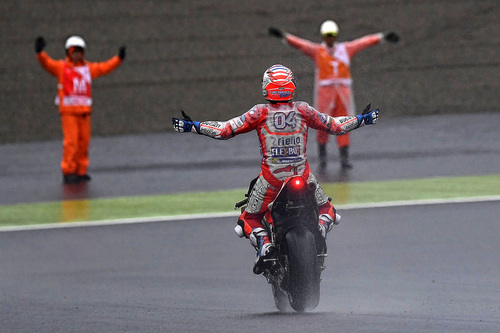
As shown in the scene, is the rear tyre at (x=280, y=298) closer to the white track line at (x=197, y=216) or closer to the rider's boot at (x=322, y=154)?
the white track line at (x=197, y=216)

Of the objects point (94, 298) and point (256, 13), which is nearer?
point (94, 298)

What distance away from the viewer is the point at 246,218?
9.09 meters

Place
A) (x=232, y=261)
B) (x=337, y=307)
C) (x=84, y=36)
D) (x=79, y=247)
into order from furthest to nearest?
1. (x=84, y=36)
2. (x=79, y=247)
3. (x=232, y=261)
4. (x=337, y=307)

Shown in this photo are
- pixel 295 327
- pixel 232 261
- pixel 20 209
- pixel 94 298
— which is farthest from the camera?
pixel 20 209

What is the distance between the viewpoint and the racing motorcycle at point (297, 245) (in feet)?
27.5

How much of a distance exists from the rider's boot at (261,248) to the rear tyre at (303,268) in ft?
0.94

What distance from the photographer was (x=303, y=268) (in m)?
8.34

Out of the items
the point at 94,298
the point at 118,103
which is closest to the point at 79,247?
the point at 94,298

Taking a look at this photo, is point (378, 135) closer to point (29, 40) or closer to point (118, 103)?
point (118, 103)

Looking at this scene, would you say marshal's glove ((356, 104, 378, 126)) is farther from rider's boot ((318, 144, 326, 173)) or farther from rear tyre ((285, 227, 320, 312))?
rider's boot ((318, 144, 326, 173))

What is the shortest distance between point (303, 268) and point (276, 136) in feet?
3.30

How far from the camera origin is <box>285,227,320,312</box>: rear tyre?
27.4 ft

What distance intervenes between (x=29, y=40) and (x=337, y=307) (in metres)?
15.8

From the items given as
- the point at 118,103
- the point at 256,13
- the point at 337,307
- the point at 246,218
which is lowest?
the point at 337,307
